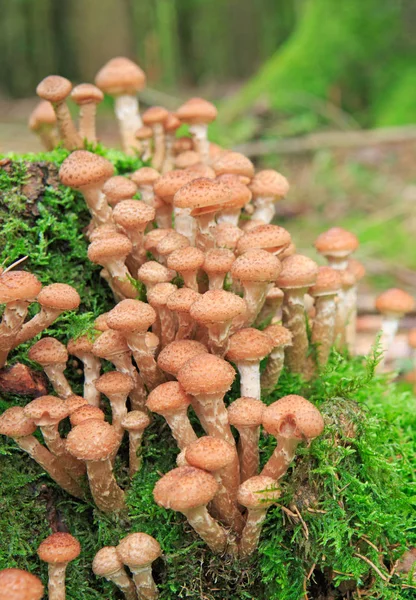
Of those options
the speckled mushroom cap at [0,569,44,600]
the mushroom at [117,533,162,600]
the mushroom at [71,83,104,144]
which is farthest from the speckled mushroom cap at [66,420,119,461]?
the mushroom at [71,83,104,144]

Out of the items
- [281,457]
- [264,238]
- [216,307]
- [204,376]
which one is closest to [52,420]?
[204,376]

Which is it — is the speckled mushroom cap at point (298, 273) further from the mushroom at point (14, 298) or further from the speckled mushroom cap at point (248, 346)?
the mushroom at point (14, 298)

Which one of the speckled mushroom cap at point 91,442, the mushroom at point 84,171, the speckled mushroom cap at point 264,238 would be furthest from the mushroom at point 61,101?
the speckled mushroom cap at point 91,442

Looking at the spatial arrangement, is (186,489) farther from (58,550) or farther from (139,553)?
(58,550)

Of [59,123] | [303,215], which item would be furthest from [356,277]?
[303,215]

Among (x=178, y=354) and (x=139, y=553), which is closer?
(x=139, y=553)

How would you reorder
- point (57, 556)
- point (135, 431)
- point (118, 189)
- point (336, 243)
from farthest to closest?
1. point (336, 243)
2. point (118, 189)
3. point (135, 431)
4. point (57, 556)
